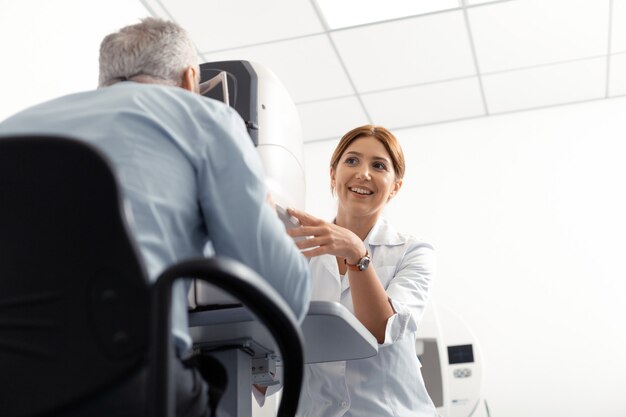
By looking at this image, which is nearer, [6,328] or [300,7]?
[6,328]

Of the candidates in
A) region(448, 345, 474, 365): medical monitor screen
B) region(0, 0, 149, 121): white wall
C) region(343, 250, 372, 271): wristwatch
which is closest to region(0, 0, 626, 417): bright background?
region(0, 0, 149, 121): white wall

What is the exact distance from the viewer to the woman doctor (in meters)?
1.70

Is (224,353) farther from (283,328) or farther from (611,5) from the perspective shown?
(611,5)

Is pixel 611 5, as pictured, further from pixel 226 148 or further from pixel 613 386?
pixel 226 148

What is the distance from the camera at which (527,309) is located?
4469 mm

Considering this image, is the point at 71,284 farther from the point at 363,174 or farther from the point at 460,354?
the point at 460,354

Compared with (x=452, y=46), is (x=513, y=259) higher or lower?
lower

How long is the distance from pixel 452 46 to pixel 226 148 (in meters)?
3.19

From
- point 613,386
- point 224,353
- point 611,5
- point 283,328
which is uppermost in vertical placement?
point 611,5

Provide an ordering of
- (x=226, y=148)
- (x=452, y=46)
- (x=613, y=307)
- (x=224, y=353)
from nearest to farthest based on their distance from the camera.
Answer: (x=226, y=148) → (x=224, y=353) → (x=452, y=46) → (x=613, y=307)


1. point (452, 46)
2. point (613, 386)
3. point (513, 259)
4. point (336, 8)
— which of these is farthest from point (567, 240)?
point (336, 8)

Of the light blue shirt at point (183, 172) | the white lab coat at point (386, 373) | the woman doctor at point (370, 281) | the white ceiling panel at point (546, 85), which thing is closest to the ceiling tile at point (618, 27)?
the white ceiling panel at point (546, 85)

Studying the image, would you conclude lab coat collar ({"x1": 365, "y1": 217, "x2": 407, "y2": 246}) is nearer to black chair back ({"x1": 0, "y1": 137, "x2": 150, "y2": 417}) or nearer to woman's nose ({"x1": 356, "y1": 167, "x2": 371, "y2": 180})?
woman's nose ({"x1": 356, "y1": 167, "x2": 371, "y2": 180})

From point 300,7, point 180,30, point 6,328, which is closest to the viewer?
point 6,328
